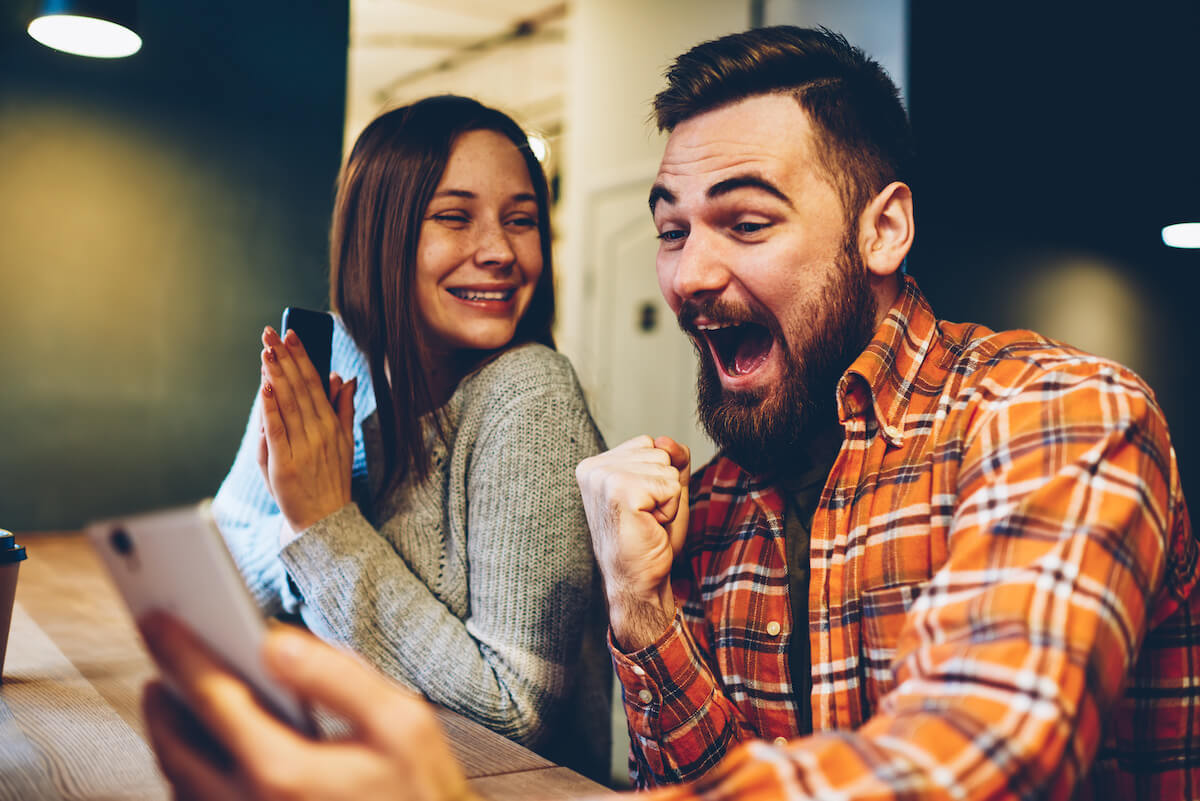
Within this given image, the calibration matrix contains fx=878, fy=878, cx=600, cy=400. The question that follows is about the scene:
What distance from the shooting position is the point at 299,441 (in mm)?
1230

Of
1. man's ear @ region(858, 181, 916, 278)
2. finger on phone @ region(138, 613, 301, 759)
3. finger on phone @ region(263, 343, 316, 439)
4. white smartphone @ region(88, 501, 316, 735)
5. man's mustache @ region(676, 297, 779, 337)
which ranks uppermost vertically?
man's ear @ region(858, 181, 916, 278)

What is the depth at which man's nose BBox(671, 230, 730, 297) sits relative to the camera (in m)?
1.09

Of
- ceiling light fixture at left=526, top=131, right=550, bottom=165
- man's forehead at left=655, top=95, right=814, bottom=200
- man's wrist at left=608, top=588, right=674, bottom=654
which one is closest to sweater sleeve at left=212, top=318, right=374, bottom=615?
ceiling light fixture at left=526, top=131, right=550, bottom=165

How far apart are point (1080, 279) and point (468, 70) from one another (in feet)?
14.3

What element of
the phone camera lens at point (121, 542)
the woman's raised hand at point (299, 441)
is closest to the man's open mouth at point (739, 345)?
the woman's raised hand at point (299, 441)

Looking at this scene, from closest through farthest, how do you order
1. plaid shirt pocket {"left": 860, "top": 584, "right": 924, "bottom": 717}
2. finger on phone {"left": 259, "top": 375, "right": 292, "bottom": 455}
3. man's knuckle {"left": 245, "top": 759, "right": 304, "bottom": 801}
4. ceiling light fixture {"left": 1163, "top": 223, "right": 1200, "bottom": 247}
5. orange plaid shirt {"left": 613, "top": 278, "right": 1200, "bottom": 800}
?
1. man's knuckle {"left": 245, "top": 759, "right": 304, "bottom": 801}
2. orange plaid shirt {"left": 613, "top": 278, "right": 1200, "bottom": 800}
3. plaid shirt pocket {"left": 860, "top": 584, "right": 924, "bottom": 717}
4. finger on phone {"left": 259, "top": 375, "right": 292, "bottom": 455}
5. ceiling light fixture {"left": 1163, "top": 223, "right": 1200, "bottom": 247}

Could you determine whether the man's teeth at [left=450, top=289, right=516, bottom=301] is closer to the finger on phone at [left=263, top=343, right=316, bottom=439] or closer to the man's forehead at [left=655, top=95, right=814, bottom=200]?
the finger on phone at [left=263, top=343, right=316, bottom=439]

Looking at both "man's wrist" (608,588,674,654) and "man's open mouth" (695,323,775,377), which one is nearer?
"man's wrist" (608,588,674,654)

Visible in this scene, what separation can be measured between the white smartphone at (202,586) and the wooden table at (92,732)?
1.07ft

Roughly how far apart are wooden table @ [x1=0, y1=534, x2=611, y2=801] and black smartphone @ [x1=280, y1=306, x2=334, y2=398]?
0.43 m

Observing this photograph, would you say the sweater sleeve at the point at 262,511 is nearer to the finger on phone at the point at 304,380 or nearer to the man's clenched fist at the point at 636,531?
the finger on phone at the point at 304,380

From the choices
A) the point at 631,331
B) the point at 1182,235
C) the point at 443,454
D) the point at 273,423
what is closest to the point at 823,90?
the point at 443,454

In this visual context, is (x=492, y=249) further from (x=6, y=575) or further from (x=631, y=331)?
(x=631, y=331)

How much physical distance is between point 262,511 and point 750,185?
3.38ft
